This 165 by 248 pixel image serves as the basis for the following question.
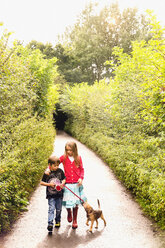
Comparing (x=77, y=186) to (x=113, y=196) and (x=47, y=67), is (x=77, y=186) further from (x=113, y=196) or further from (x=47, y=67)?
(x=47, y=67)

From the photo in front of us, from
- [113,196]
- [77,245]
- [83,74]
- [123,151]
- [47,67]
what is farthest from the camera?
[83,74]

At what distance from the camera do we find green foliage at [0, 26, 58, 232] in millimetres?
5116

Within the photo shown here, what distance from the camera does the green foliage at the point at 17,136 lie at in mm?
5116

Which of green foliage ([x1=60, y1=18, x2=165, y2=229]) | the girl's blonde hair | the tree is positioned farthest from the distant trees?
the girl's blonde hair

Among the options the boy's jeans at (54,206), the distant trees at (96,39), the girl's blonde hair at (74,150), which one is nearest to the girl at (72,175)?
the girl's blonde hair at (74,150)

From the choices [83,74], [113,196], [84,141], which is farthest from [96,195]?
[83,74]

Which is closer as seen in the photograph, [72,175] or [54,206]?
[54,206]

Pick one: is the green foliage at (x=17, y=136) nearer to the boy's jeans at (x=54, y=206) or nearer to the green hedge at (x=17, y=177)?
the green hedge at (x=17, y=177)

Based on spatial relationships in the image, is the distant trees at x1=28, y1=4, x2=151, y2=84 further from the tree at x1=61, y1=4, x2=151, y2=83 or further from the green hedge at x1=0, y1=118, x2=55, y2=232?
the green hedge at x1=0, y1=118, x2=55, y2=232

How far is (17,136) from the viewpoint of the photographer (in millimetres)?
6586

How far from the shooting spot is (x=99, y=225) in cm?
541

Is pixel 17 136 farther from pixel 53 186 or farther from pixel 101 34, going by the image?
pixel 101 34

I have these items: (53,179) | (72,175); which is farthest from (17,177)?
(72,175)

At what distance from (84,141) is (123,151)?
11.6 metres
